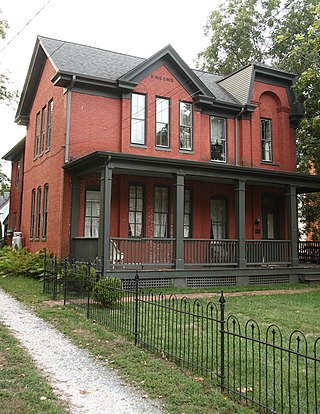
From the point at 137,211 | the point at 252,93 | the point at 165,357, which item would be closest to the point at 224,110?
the point at 252,93

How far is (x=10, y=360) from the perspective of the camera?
6.04 metres

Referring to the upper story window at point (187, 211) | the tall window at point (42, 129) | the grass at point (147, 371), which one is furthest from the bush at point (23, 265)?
the grass at point (147, 371)

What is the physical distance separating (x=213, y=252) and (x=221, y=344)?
10542mm

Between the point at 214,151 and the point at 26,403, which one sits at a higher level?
the point at 214,151

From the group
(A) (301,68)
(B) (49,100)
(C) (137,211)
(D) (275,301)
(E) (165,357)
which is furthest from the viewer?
(A) (301,68)

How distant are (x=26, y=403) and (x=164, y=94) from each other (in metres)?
14.5

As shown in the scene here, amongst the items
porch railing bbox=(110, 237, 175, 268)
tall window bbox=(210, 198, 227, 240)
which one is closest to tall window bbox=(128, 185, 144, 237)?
porch railing bbox=(110, 237, 175, 268)

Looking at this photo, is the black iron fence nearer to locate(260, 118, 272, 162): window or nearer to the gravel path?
the gravel path

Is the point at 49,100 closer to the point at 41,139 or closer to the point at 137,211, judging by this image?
the point at 41,139

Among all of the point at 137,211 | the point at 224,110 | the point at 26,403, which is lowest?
the point at 26,403

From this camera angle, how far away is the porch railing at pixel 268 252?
15969mm

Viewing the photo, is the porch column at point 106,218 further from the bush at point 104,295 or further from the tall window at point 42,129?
the tall window at point 42,129

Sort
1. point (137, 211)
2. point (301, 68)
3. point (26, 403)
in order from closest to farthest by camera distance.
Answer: point (26, 403) < point (137, 211) < point (301, 68)

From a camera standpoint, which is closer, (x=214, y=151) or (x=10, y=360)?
(x=10, y=360)
